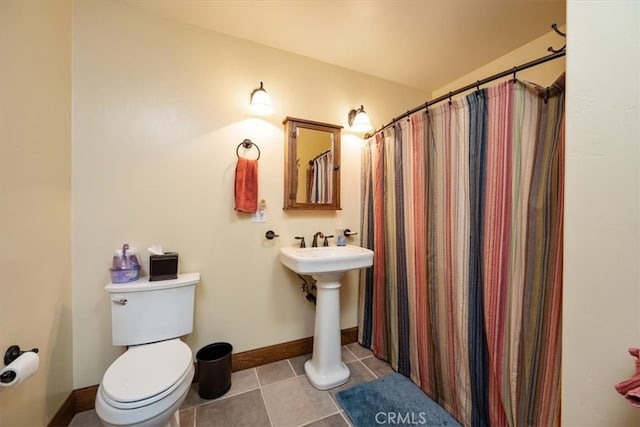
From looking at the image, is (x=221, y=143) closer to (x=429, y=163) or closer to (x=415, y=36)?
(x=429, y=163)

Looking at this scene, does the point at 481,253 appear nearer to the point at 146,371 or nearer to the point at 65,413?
the point at 146,371

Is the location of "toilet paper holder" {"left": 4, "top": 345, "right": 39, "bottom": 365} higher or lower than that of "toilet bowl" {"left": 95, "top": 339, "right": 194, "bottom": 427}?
higher

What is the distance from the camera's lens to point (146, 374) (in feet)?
3.66

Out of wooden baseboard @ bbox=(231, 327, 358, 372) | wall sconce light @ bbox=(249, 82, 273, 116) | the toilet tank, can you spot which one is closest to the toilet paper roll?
the toilet tank

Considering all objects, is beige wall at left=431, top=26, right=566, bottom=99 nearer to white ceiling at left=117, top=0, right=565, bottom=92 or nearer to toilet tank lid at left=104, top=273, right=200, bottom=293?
white ceiling at left=117, top=0, right=565, bottom=92

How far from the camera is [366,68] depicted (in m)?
2.16

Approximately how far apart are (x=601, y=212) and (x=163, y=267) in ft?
6.39

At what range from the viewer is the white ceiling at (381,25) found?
149 cm

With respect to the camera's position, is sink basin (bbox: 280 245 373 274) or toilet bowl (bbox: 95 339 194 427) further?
sink basin (bbox: 280 245 373 274)

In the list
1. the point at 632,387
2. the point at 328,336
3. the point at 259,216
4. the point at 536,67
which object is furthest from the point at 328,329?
the point at 536,67

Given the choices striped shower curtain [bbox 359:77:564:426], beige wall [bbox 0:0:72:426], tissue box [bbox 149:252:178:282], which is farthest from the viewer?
tissue box [bbox 149:252:178:282]

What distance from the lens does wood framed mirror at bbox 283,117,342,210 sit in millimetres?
1908

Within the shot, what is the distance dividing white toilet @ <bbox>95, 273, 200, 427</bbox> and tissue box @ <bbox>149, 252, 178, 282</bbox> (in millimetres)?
47

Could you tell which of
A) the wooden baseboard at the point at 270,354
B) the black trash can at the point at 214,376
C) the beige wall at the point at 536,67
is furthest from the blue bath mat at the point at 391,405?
the beige wall at the point at 536,67
